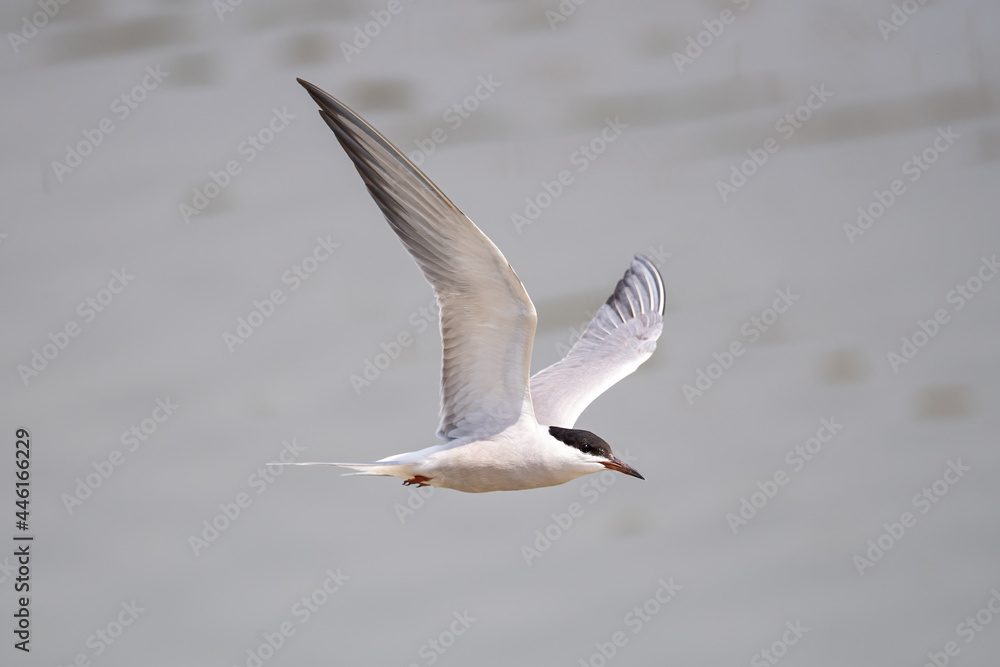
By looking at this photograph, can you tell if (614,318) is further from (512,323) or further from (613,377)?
(512,323)

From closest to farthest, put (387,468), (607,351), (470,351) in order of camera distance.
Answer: (387,468), (470,351), (607,351)

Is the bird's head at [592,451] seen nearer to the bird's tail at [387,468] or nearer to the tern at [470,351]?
the tern at [470,351]

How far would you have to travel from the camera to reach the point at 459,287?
325cm

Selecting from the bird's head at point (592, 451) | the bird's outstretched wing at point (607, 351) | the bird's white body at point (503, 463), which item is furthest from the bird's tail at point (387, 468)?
the bird's outstretched wing at point (607, 351)

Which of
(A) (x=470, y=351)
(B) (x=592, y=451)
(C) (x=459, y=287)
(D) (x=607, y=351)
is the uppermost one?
(C) (x=459, y=287)

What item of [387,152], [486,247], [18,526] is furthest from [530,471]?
[18,526]

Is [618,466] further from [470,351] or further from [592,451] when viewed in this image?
[470,351]

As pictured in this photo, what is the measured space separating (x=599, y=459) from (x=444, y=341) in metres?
0.57

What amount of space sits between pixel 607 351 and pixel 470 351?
1.21 meters

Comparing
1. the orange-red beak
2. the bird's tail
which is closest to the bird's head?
the orange-red beak

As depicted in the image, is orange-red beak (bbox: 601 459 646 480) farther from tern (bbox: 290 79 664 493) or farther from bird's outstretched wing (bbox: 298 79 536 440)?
bird's outstretched wing (bbox: 298 79 536 440)

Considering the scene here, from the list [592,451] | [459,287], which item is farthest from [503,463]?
[459,287]

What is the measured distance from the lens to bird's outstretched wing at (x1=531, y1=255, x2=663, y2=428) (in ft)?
13.2

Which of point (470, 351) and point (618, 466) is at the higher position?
point (470, 351)
